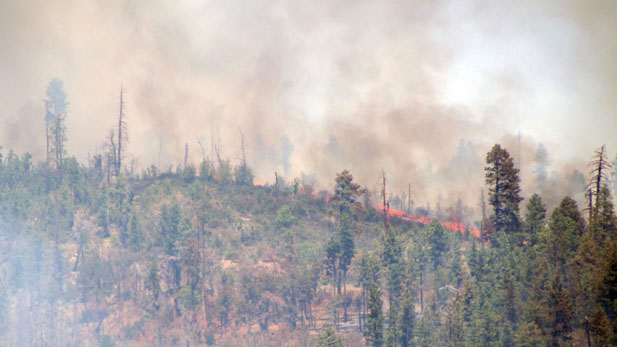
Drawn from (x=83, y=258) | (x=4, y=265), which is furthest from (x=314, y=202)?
(x=4, y=265)

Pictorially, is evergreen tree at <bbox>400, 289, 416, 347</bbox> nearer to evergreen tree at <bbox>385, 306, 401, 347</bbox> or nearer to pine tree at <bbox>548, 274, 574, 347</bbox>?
evergreen tree at <bbox>385, 306, 401, 347</bbox>

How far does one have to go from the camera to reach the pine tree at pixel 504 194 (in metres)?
92.9

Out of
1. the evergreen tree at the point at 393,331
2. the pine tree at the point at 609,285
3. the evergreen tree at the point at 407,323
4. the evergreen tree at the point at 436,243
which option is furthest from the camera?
the evergreen tree at the point at 436,243

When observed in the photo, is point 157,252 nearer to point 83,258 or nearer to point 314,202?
point 83,258

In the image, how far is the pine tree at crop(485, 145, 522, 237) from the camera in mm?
92938

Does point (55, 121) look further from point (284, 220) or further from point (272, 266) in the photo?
point (272, 266)

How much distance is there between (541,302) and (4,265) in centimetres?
7422

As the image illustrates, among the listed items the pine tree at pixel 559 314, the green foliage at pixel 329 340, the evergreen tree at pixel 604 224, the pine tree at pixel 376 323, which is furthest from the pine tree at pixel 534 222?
the green foliage at pixel 329 340

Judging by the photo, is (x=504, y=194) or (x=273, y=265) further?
(x=273, y=265)

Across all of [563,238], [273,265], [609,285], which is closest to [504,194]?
[563,238]

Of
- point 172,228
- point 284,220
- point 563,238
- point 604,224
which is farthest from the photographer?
point 284,220

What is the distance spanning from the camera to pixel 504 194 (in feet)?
309

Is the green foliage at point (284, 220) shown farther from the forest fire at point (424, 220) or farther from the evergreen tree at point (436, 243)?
the evergreen tree at point (436, 243)

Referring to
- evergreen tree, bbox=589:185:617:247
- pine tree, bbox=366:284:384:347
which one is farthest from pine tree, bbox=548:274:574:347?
pine tree, bbox=366:284:384:347
